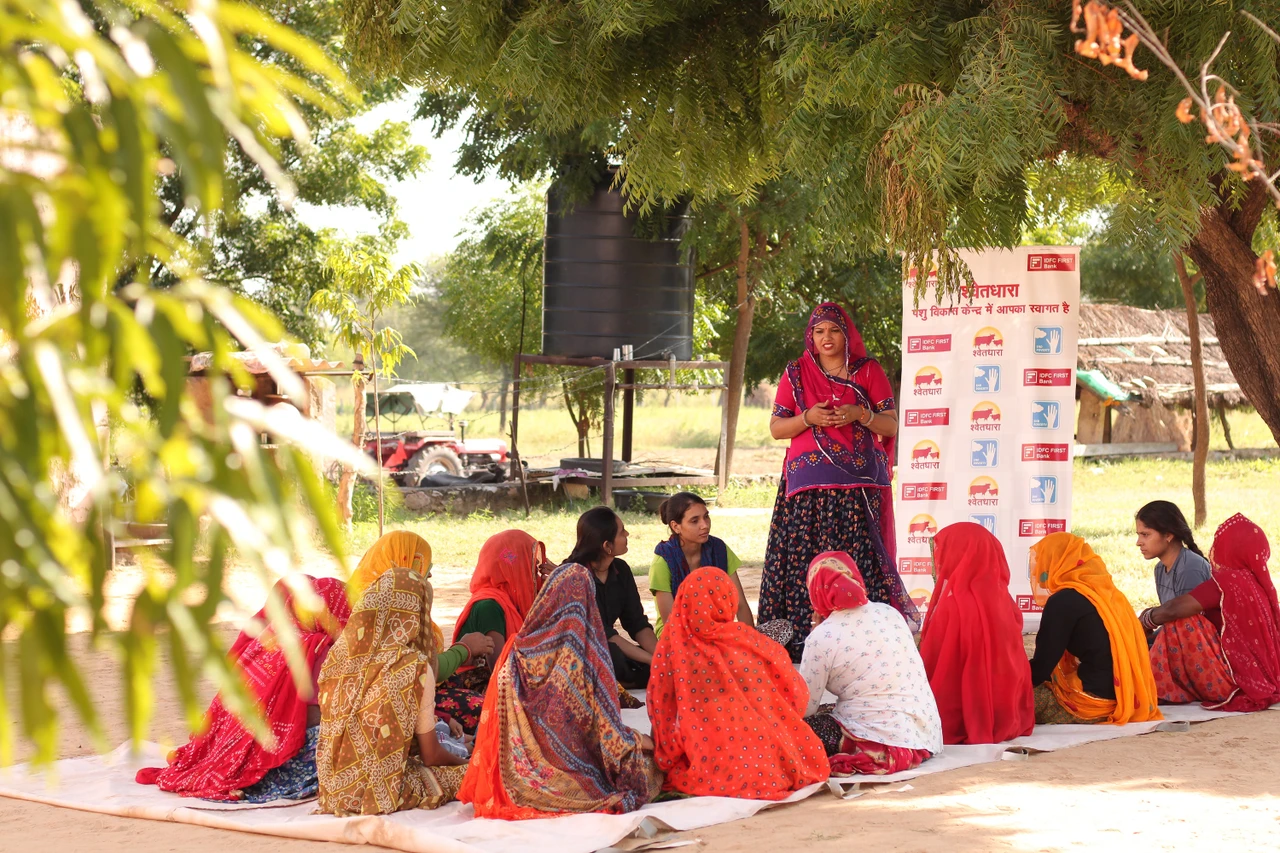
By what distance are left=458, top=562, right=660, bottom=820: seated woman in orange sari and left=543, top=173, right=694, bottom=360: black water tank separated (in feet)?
34.1

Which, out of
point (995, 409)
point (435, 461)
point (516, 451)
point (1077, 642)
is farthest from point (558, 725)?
point (435, 461)

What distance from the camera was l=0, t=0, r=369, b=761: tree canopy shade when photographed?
1.03 metres

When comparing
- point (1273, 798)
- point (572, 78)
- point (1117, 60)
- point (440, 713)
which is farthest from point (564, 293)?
point (1117, 60)

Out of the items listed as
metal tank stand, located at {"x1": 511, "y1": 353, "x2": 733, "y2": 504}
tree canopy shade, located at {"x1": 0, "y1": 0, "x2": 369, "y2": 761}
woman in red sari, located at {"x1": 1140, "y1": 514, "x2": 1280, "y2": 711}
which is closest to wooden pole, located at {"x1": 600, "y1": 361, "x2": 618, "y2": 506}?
metal tank stand, located at {"x1": 511, "y1": 353, "x2": 733, "y2": 504}

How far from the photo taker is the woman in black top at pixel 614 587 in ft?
17.3

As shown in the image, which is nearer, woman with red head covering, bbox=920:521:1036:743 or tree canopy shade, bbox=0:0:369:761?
tree canopy shade, bbox=0:0:369:761

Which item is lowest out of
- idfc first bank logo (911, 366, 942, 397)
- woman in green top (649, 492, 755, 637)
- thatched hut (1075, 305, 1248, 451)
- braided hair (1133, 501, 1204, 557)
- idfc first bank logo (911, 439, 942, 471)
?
woman in green top (649, 492, 755, 637)

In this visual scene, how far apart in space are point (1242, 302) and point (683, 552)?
8.97 ft

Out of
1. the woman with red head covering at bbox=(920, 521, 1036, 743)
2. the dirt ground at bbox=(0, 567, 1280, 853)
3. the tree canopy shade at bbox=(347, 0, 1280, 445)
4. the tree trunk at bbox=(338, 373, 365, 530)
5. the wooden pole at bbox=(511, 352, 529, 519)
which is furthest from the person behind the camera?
the wooden pole at bbox=(511, 352, 529, 519)

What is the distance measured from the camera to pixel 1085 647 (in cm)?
516

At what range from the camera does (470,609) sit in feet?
17.1

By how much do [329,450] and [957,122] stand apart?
339 cm

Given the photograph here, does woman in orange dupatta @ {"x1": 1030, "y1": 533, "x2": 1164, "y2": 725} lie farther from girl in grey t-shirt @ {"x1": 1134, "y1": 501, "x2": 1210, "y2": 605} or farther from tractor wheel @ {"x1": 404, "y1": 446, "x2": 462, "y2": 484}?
tractor wheel @ {"x1": 404, "y1": 446, "x2": 462, "y2": 484}

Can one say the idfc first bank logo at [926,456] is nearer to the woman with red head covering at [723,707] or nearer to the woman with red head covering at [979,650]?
the woman with red head covering at [979,650]
